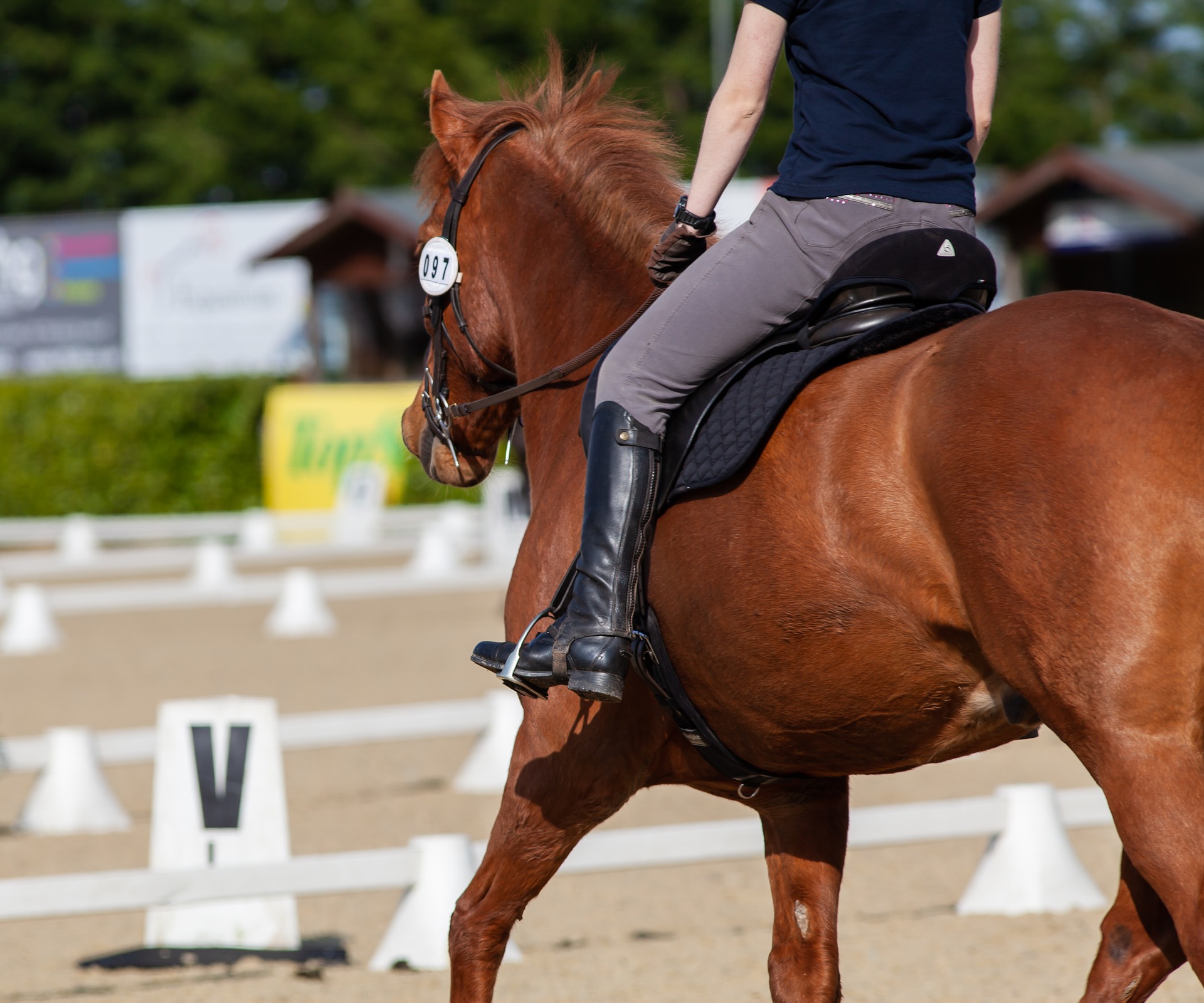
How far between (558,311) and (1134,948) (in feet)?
6.60

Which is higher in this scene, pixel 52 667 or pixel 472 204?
pixel 472 204

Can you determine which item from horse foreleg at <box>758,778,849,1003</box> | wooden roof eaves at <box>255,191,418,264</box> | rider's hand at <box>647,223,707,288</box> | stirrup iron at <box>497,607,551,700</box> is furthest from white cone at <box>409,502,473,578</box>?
rider's hand at <box>647,223,707,288</box>

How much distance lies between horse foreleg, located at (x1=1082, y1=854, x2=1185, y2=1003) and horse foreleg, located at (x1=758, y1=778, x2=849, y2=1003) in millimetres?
844

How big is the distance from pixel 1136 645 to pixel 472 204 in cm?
233

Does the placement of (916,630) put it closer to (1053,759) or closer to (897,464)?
(897,464)

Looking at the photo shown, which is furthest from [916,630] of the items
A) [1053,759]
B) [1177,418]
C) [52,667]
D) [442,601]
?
[442,601]

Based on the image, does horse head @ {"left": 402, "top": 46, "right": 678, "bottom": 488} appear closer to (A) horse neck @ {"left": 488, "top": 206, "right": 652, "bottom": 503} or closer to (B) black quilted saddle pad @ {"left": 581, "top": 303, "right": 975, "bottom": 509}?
(A) horse neck @ {"left": 488, "top": 206, "right": 652, "bottom": 503}

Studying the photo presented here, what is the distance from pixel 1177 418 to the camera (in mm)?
2510

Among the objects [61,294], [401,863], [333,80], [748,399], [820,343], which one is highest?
[333,80]

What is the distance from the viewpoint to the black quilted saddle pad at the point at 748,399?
2.99 metres

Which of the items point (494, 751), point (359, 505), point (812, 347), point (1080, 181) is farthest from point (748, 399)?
point (1080, 181)

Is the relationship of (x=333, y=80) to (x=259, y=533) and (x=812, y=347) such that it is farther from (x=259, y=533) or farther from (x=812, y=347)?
(x=812, y=347)

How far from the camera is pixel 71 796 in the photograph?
7.42m

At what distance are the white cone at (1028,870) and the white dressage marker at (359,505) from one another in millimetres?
12521
